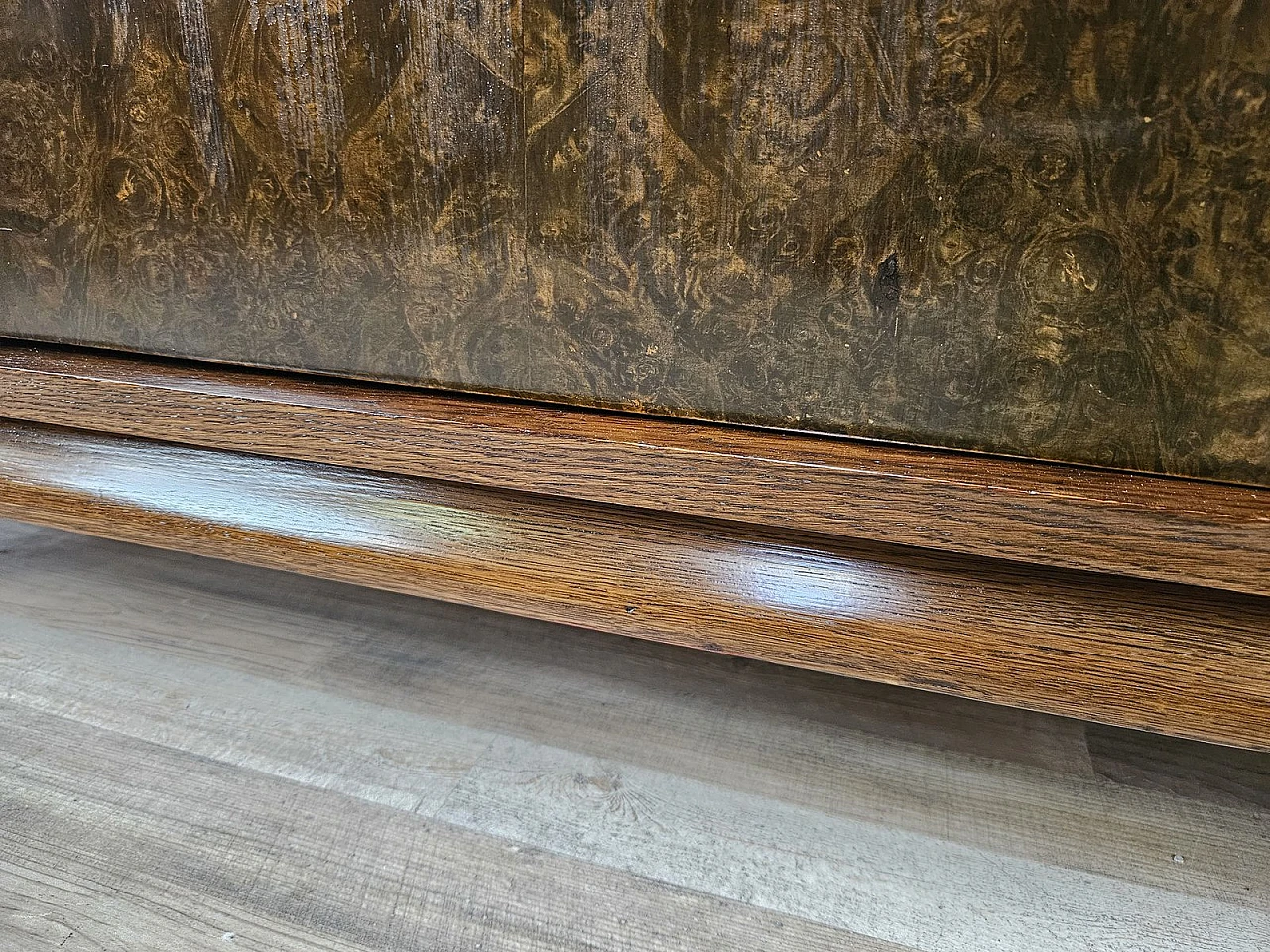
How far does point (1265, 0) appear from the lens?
330 mm

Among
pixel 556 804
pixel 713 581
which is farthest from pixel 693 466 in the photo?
pixel 556 804

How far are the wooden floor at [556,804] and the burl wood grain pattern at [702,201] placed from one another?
0.65 feet

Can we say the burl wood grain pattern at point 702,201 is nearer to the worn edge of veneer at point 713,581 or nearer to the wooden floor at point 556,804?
the worn edge of veneer at point 713,581

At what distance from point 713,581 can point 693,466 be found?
0.20 feet

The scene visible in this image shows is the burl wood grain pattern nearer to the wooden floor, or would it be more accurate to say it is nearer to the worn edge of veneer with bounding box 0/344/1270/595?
the worn edge of veneer with bounding box 0/344/1270/595

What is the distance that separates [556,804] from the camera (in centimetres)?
48

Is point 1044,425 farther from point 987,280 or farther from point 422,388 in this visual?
point 422,388

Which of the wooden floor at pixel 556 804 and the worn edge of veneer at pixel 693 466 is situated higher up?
the worn edge of veneer at pixel 693 466

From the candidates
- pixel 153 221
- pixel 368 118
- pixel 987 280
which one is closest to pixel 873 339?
pixel 987 280

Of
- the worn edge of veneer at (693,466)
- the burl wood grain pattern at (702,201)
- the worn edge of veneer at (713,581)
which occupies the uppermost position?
the burl wood grain pattern at (702,201)

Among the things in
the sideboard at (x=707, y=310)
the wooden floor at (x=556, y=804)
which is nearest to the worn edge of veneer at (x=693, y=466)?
the sideboard at (x=707, y=310)

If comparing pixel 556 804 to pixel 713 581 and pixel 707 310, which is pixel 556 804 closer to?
pixel 713 581

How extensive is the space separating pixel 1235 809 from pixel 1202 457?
0.71 feet

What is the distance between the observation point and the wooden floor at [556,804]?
40cm
